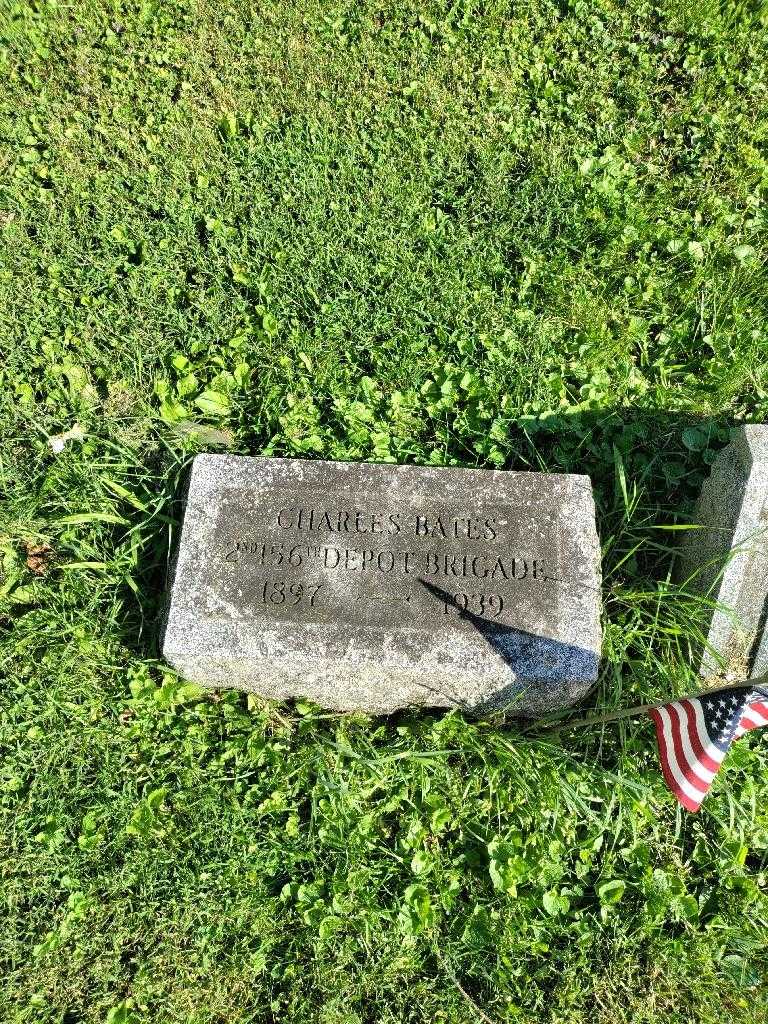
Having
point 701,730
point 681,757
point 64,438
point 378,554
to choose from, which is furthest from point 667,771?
point 64,438

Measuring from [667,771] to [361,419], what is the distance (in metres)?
2.02

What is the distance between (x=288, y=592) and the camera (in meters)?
2.62

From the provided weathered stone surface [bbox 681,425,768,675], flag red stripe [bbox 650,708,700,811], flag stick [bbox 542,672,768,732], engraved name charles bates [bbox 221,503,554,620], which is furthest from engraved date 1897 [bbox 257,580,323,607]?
weathered stone surface [bbox 681,425,768,675]

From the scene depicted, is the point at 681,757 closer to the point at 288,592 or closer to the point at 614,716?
the point at 614,716

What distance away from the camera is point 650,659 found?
Answer: 2.79m

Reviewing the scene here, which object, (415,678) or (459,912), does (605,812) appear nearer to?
(459,912)

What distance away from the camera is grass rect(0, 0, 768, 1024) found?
2.50 metres

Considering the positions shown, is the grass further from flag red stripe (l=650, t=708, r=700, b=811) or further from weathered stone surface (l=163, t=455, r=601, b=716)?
flag red stripe (l=650, t=708, r=700, b=811)

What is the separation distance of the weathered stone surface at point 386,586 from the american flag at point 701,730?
384 millimetres

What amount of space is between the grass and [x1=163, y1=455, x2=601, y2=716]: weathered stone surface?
0.31m

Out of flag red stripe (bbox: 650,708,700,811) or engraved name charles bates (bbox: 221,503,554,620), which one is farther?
engraved name charles bates (bbox: 221,503,554,620)

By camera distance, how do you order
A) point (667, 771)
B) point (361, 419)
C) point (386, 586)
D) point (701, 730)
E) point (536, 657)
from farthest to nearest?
point (361, 419) → point (386, 586) → point (536, 657) → point (667, 771) → point (701, 730)

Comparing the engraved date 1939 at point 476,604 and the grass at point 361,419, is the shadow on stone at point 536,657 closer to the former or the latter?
the engraved date 1939 at point 476,604

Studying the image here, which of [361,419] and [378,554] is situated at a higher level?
[361,419]
